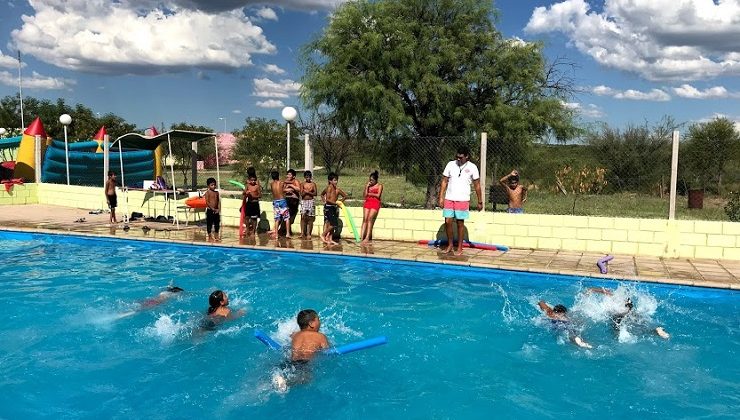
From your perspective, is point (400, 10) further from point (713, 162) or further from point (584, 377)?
point (584, 377)

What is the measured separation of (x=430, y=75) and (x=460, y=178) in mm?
6174

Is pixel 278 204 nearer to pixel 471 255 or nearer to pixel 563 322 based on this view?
pixel 471 255

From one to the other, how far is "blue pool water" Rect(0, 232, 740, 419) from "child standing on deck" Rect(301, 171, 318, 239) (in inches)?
86.8

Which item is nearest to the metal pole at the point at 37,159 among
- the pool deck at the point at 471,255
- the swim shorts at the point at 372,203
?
the pool deck at the point at 471,255

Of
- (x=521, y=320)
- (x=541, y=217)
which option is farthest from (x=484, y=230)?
(x=521, y=320)

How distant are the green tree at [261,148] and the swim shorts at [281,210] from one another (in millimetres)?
11636

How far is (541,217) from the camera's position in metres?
10.4

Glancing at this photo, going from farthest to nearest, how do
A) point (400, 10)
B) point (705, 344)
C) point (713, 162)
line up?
point (400, 10) → point (713, 162) → point (705, 344)

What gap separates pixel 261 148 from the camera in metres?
24.8

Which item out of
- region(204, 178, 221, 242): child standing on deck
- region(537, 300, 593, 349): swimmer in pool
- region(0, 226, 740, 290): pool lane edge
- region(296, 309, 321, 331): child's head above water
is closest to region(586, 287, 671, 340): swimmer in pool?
region(537, 300, 593, 349): swimmer in pool

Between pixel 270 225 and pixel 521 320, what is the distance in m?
6.99

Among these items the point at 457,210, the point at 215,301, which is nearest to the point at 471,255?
the point at 457,210

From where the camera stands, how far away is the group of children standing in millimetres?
11039

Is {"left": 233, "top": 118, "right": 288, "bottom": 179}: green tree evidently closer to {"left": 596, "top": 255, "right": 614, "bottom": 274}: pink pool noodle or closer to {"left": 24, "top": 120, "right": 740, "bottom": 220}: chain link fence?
{"left": 24, "top": 120, "right": 740, "bottom": 220}: chain link fence
